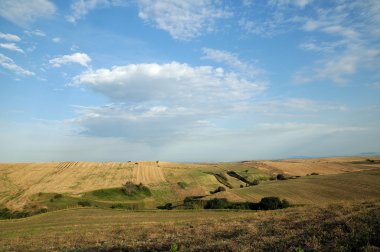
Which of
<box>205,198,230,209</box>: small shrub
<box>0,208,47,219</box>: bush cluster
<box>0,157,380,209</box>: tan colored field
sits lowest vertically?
<box>0,208,47,219</box>: bush cluster

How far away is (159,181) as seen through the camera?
85.9 meters

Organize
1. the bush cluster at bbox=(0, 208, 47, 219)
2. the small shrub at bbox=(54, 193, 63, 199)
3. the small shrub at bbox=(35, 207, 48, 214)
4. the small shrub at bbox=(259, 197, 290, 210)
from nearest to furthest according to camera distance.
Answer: the small shrub at bbox=(259, 197, 290, 210)
the bush cluster at bbox=(0, 208, 47, 219)
the small shrub at bbox=(35, 207, 48, 214)
the small shrub at bbox=(54, 193, 63, 199)

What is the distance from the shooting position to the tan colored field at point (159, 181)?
179 feet

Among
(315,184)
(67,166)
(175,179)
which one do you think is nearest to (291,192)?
(315,184)

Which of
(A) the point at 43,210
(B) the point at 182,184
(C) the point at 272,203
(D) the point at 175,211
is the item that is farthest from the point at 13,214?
(C) the point at 272,203

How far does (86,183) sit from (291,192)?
5245 centimetres

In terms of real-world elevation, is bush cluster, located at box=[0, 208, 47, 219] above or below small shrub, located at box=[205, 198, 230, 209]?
below

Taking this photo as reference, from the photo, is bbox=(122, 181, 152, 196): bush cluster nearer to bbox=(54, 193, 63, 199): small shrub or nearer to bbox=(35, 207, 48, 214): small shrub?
bbox=(54, 193, 63, 199): small shrub

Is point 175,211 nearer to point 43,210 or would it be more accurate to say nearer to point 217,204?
point 217,204

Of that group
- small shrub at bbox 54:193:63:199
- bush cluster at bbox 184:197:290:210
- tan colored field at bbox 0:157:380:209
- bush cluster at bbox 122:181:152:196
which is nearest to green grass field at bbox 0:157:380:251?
small shrub at bbox 54:193:63:199

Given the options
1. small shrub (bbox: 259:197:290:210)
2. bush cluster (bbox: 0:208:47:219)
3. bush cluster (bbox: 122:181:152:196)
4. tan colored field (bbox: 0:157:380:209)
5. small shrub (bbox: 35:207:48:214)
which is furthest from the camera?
bush cluster (bbox: 122:181:152:196)

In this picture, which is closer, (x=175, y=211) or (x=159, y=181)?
(x=175, y=211)

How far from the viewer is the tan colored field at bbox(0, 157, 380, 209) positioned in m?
54.5

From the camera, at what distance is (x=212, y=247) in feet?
38.9
